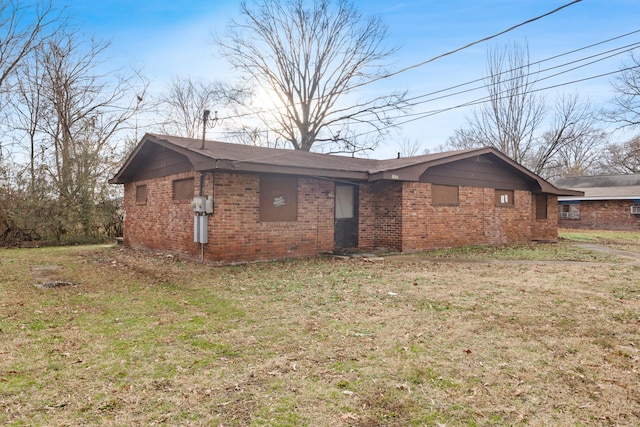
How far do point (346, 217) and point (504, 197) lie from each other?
6.34 m

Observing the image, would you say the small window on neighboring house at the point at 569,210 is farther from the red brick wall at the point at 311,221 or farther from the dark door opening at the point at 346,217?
the dark door opening at the point at 346,217

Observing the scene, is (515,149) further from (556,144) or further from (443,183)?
(443,183)

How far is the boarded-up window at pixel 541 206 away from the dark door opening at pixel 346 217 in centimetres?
902

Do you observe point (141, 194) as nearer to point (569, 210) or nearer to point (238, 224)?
point (238, 224)

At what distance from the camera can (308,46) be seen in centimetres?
2697

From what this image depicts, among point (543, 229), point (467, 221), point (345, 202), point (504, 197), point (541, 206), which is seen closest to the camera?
point (345, 202)

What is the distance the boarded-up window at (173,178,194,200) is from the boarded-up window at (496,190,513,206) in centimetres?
1040

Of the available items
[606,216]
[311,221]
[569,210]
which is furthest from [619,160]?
[311,221]

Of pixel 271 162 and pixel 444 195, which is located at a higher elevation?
pixel 271 162

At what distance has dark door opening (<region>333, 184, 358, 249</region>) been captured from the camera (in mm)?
12273

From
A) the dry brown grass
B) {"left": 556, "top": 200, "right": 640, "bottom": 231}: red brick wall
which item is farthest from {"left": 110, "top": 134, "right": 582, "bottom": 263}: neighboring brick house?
{"left": 556, "top": 200, "right": 640, "bottom": 231}: red brick wall

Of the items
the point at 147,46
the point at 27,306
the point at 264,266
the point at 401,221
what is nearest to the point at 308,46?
the point at 147,46

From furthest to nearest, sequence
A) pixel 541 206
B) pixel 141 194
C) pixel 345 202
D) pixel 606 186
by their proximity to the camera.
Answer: pixel 606 186
pixel 541 206
pixel 141 194
pixel 345 202

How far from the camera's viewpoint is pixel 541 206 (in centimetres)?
1708
